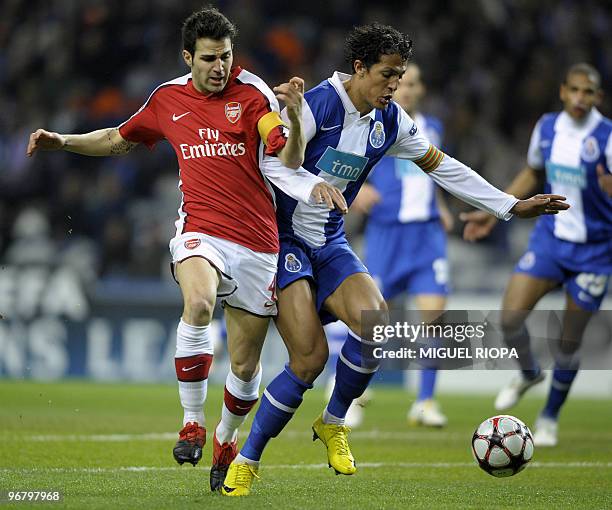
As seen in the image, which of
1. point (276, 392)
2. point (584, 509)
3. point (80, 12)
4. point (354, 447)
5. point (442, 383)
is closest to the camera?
point (584, 509)

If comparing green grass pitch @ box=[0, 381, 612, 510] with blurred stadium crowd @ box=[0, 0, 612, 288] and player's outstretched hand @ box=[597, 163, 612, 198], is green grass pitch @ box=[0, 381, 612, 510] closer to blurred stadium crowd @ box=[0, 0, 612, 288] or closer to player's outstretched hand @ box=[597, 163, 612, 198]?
player's outstretched hand @ box=[597, 163, 612, 198]

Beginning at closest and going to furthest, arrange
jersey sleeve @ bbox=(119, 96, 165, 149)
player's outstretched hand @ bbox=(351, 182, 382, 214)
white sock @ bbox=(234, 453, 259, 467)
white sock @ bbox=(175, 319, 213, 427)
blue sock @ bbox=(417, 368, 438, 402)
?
white sock @ bbox=(175, 319, 213, 427) < white sock @ bbox=(234, 453, 259, 467) < jersey sleeve @ bbox=(119, 96, 165, 149) < player's outstretched hand @ bbox=(351, 182, 382, 214) < blue sock @ bbox=(417, 368, 438, 402)

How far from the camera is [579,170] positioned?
8055 mm

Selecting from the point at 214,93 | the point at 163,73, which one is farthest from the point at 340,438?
the point at 163,73

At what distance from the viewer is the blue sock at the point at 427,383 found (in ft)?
30.2

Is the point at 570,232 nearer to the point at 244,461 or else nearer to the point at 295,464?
the point at 295,464

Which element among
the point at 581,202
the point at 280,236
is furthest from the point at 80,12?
the point at 280,236

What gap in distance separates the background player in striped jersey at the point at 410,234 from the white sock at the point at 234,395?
385cm

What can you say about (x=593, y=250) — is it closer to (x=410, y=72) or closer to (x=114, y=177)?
(x=410, y=72)

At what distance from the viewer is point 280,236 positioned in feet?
19.2

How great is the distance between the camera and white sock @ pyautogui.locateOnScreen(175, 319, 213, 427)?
17.3ft

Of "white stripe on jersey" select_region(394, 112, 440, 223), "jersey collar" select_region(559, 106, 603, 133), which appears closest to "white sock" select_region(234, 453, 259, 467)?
"jersey collar" select_region(559, 106, 603, 133)

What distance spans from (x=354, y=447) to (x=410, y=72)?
3.07m

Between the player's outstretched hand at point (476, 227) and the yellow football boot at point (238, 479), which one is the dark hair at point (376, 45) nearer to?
the player's outstretched hand at point (476, 227)
